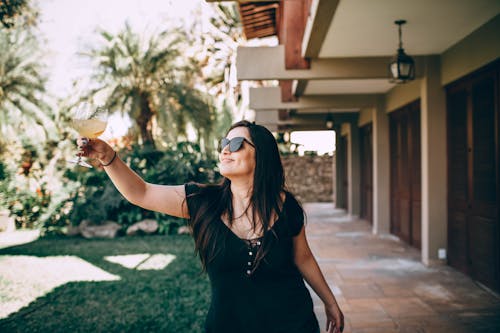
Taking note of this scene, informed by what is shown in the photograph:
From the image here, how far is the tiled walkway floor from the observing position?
420cm

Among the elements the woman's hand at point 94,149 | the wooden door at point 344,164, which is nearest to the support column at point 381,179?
the wooden door at point 344,164

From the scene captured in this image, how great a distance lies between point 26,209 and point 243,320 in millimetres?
11083

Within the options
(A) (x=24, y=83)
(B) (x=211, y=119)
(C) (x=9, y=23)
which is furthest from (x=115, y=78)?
(C) (x=9, y=23)

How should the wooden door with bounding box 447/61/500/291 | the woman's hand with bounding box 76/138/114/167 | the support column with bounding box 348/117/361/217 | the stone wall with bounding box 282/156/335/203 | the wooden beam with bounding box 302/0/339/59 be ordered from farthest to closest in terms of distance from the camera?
the stone wall with bounding box 282/156/335/203
the support column with bounding box 348/117/361/217
the wooden door with bounding box 447/61/500/291
the wooden beam with bounding box 302/0/339/59
the woman's hand with bounding box 76/138/114/167

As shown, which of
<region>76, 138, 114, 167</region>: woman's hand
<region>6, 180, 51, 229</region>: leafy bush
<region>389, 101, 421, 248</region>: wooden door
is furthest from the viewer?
<region>6, 180, 51, 229</region>: leafy bush

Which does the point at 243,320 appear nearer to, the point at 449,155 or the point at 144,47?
the point at 449,155

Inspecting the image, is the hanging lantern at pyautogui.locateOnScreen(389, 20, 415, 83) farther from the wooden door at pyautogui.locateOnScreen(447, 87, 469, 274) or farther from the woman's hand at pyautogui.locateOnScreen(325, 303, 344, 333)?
the woman's hand at pyautogui.locateOnScreen(325, 303, 344, 333)

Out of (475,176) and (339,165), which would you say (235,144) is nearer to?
(475,176)

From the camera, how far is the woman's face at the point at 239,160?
76.9 inches

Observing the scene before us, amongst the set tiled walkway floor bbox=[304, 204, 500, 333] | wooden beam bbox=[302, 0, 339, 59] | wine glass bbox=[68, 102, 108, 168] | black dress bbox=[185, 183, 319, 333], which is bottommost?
tiled walkway floor bbox=[304, 204, 500, 333]

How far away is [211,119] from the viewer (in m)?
13.5

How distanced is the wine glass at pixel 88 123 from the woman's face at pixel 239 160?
54 centimetres

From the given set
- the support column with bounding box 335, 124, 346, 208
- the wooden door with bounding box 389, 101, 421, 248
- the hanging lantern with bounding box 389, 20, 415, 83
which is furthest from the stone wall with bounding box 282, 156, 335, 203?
the hanging lantern with bounding box 389, 20, 415, 83

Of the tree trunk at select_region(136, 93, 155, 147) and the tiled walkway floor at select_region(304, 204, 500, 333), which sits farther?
the tree trunk at select_region(136, 93, 155, 147)
